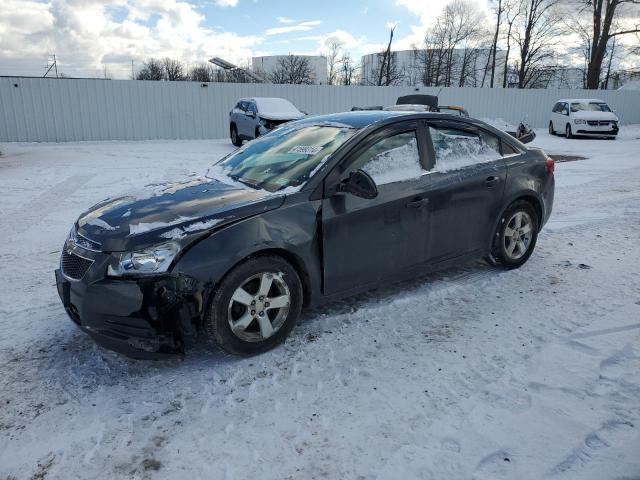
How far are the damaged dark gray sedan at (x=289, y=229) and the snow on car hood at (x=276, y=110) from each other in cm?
1153

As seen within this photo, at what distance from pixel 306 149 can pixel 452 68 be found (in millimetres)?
58259

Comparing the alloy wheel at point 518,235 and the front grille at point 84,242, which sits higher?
the front grille at point 84,242

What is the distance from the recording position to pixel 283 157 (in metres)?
4.07

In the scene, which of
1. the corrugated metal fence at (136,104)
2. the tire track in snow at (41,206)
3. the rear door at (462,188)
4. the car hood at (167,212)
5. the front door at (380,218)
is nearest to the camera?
the car hood at (167,212)

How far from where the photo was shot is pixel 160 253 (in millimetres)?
3020

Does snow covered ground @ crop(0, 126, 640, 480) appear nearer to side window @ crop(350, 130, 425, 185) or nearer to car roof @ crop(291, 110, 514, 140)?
side window @ crop(350, 130, 425, 185)

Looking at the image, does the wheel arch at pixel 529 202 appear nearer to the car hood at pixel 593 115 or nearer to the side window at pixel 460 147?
the side window at pixel 460 147

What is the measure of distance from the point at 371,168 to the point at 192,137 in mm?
19045

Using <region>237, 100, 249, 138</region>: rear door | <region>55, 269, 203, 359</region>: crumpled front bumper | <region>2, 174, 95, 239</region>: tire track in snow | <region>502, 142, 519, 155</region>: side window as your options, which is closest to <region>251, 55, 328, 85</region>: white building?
<region>237, 100, 249, 138</region>: rear door

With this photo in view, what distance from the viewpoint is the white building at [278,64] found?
62.2 m

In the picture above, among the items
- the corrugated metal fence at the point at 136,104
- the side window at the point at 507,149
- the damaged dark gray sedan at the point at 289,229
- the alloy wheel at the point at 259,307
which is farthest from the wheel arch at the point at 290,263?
the corrugated metal fence at the point at 136,104

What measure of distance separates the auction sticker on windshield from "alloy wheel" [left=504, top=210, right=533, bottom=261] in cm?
206

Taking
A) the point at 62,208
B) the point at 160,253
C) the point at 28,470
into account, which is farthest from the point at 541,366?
the point at 62,208

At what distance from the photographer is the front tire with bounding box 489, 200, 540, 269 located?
15.6 feet
